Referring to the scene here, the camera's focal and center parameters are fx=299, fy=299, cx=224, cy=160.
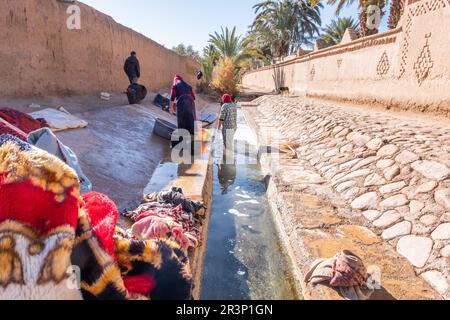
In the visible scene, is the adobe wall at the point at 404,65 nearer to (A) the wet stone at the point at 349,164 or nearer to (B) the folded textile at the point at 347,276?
(A) the wet stone at the point at 349,164

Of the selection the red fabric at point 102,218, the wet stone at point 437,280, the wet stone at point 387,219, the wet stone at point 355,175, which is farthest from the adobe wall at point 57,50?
the wet stone at point 437,280

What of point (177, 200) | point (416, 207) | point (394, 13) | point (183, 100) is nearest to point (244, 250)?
point (177, 200)

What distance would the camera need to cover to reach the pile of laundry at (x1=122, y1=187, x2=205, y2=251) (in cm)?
235

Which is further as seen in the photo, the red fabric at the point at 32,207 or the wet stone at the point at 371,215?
the wet stone at the point at 371,215

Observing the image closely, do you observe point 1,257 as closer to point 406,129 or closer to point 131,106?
point 406,129

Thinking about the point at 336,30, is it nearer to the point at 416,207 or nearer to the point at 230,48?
the point at 230,48

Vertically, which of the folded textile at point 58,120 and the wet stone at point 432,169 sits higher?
the folded textile at point 58,120

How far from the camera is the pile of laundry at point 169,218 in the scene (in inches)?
92.6

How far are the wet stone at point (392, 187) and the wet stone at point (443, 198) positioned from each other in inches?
16.5

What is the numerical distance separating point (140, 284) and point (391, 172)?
3.15 metres

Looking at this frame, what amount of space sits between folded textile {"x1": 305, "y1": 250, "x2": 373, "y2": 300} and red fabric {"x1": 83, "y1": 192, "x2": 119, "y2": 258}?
→ 150 cm

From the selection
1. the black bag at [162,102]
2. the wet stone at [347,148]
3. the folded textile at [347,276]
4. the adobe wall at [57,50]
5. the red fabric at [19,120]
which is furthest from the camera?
the black bag at [162,102]

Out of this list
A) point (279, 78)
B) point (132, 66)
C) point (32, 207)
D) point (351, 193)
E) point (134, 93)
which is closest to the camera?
point (32, 207)

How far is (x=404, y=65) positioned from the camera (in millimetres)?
6352
